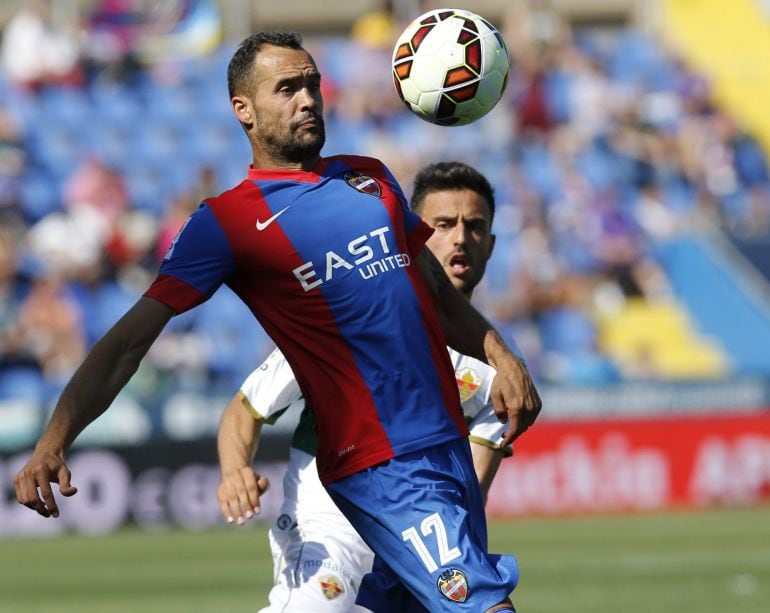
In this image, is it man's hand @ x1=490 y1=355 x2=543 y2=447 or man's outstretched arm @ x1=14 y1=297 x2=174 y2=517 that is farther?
man's hand @ x1=490 y1=355 x2=543 y2=447

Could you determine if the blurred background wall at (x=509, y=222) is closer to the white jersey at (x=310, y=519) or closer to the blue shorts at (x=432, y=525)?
the white jersey at (x=310, y=519)

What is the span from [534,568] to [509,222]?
848 cm

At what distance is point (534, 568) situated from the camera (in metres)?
12.5

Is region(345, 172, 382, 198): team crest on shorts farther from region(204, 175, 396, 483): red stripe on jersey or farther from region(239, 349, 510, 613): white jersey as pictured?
region(239, 349, 510, 613): white jersey

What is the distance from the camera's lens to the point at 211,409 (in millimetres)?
16469

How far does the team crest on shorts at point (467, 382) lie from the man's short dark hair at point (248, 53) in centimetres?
158

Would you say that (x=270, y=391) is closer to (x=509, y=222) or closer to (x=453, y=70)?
(x=453, y=70)

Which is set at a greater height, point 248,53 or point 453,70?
point 248,53

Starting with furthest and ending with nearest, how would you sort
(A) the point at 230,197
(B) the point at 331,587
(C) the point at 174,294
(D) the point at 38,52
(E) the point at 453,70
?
(D) the point at 38,52, (E) the point at 453,70, (B) the point at 331,587, (A) the point at 230,197, (C) the point at 174,294

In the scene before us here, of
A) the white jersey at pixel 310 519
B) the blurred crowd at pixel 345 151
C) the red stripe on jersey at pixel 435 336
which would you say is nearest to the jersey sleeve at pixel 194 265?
the red stripe on jersey at pixel 435 336

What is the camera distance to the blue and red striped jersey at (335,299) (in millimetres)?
4945

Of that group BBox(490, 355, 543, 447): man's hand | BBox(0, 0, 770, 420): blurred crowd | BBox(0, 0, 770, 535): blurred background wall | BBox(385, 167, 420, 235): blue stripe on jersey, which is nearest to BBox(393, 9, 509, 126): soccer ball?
BBox(385, 167, 420, 235): blue stripe on jersey

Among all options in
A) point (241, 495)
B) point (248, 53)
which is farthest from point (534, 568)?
point (248, 53)

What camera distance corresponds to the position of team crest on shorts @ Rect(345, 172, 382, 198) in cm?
514
